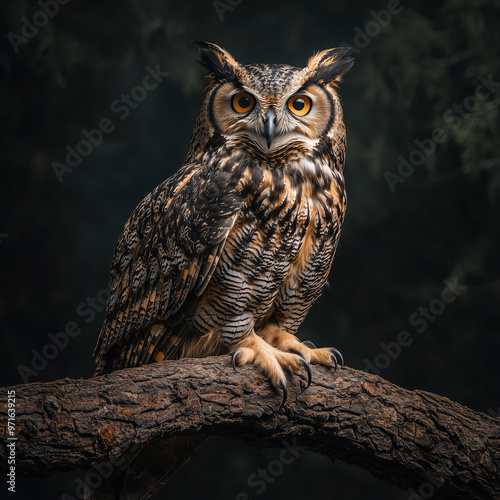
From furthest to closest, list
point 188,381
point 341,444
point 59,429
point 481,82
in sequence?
point 481,82
point 341,444
point 188,381
point 59,429

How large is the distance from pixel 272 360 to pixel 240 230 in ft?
1.16

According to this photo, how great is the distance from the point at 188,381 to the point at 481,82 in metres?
1.87

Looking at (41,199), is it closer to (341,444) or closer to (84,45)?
(84,45)

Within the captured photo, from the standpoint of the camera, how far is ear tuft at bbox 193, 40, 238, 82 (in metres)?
1.63

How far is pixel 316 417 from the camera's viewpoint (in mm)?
1520

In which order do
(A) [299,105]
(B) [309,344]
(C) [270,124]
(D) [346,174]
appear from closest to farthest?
(C) [270,124] → (A) [299,105] → (B) [309,344] → (D) [346,174]

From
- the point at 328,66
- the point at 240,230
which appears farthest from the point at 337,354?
the point at 328,66

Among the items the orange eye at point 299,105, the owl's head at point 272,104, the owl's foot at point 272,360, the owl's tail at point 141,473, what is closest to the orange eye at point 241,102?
the owl's head at point 272,104

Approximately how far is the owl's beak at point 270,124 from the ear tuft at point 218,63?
0.18 metres

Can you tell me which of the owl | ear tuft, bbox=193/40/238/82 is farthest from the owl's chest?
ear tuft, bbox=193/40/238/82

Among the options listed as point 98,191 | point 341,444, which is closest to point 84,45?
point 98,191

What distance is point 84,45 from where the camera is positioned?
259 cm

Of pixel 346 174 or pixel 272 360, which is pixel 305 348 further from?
pixel 346 174

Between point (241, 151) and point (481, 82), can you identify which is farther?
point (481, 82)
